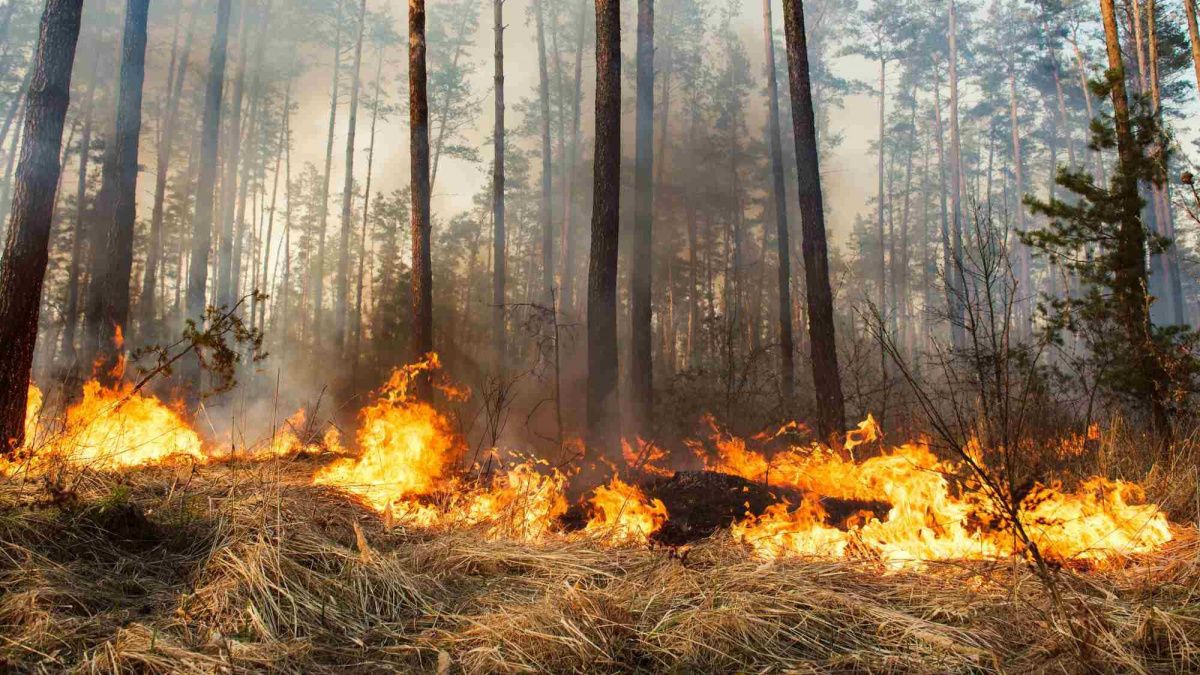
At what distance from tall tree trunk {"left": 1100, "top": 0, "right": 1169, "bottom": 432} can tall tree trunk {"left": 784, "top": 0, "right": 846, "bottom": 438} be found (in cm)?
327

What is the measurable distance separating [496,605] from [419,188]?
8.52 m

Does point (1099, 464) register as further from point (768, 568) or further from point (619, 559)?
point (619, 559)

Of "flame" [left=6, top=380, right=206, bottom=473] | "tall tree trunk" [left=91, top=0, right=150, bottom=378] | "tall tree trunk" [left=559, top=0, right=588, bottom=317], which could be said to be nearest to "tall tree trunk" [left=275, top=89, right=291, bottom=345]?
"tall tree trunk" [left=559, top=0, right=588, bottom=317]

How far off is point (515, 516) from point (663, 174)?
2419 centimetres

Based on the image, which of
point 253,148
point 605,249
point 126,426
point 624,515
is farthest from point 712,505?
point 253,148

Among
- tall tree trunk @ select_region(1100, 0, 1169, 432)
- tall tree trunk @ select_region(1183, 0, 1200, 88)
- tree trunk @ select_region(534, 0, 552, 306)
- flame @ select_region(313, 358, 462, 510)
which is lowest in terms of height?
flame @ select_region(313, 358, 462, 510)

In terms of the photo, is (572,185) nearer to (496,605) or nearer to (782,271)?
(782,271)

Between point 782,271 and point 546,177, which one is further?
point 546,177

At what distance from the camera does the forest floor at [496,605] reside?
253 centimetres

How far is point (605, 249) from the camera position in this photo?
8.48m

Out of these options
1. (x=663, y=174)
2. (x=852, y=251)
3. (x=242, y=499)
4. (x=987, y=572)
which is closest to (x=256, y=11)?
(x=663, y=174)

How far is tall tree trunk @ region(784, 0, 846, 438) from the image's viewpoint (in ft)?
28.7

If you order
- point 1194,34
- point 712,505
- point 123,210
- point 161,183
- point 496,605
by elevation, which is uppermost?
point 161,183

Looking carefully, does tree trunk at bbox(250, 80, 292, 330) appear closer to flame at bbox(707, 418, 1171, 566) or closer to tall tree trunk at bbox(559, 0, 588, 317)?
tall tree trunk at bbox(559, 0, 588, 317)
